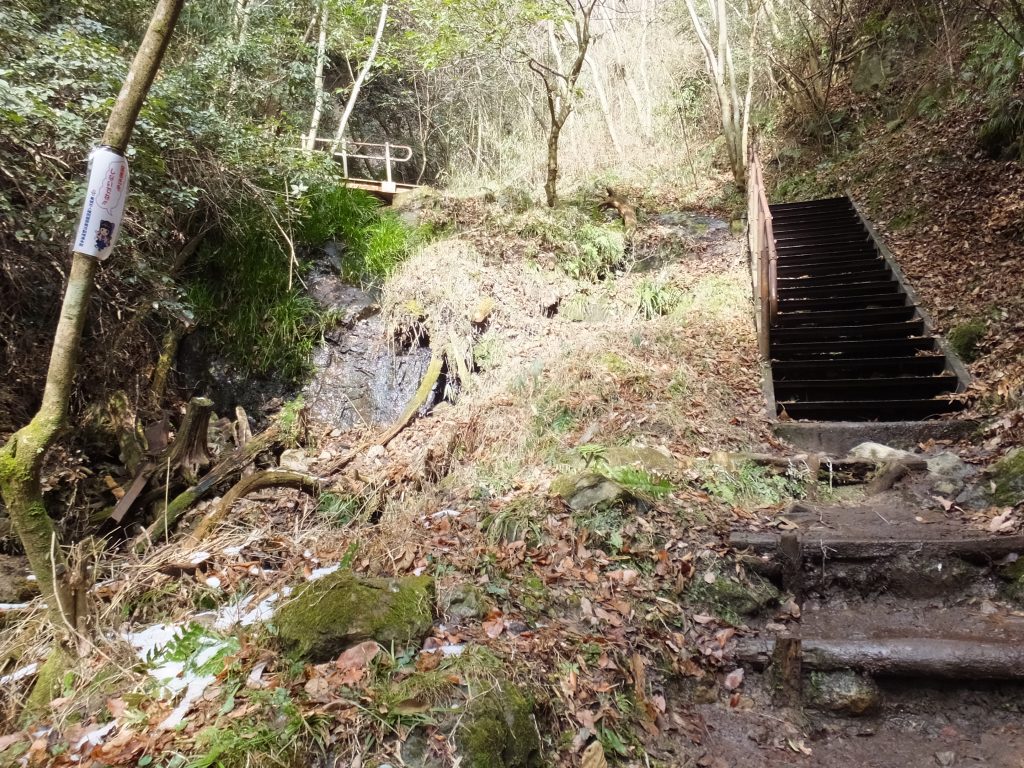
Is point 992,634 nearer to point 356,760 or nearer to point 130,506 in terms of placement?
point 356,760

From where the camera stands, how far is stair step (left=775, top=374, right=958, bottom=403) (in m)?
4.97

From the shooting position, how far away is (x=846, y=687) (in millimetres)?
2539

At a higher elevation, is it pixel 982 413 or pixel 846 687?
pixel 982 413

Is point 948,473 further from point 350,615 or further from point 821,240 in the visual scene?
Answer: point 821,240

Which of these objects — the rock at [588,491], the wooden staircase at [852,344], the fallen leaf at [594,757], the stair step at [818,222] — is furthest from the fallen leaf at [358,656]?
the stair step at [818,222]

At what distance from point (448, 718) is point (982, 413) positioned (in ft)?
16.0

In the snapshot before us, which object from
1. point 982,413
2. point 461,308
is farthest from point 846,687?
point 461,308

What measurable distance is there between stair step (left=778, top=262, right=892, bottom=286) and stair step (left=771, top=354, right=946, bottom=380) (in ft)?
5.39

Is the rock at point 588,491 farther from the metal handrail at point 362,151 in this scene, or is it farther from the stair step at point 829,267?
the metal handrail at point 362,151

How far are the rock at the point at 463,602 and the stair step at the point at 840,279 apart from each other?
6.24 m

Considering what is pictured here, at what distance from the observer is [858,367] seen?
545cm

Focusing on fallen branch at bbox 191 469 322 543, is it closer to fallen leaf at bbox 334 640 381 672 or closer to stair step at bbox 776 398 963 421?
fallen leaf at bbox 334 640 381 672

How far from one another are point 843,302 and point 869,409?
6.67ft

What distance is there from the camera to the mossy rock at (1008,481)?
3.36m
